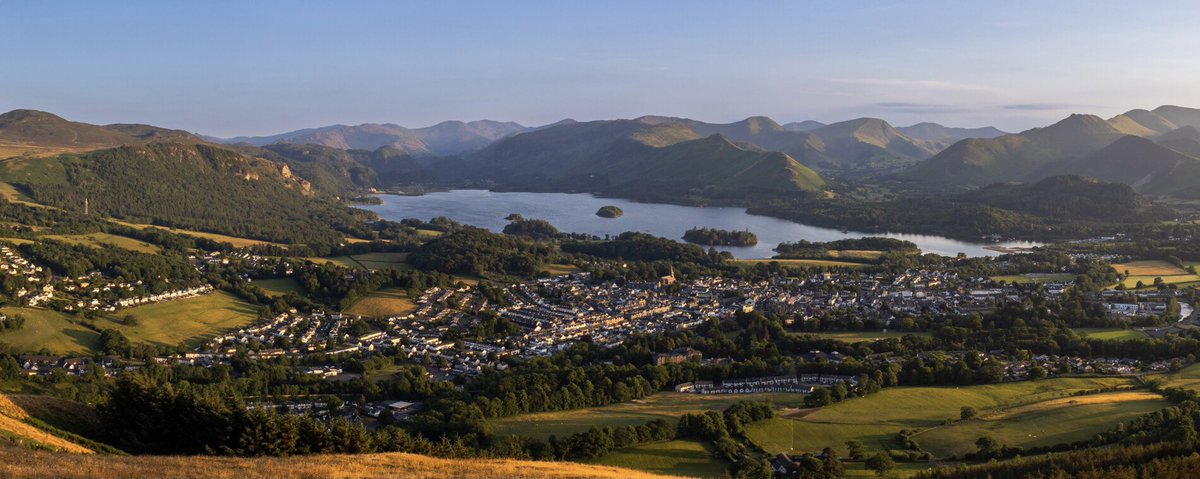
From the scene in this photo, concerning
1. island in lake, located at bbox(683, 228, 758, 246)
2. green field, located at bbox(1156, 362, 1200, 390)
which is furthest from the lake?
green field, located at bbox(1156, 362, 1200, 390)

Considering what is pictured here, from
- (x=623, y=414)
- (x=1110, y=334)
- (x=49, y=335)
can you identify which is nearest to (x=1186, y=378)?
(x=1110, y=334)

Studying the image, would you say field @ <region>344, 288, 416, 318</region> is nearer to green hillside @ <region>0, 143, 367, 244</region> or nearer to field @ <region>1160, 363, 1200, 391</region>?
green hillside @ <region>0, 143, 367, 244</region>

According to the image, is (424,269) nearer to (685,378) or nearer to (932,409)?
→ (685,378)

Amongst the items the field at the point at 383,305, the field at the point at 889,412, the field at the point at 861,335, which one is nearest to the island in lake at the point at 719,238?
the field at the point at 383,305

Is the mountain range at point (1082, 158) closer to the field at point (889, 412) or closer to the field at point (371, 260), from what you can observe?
the field at point (889, 412)

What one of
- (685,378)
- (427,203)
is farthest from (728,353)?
(427,203)

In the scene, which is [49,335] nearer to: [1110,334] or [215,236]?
[215,236]
